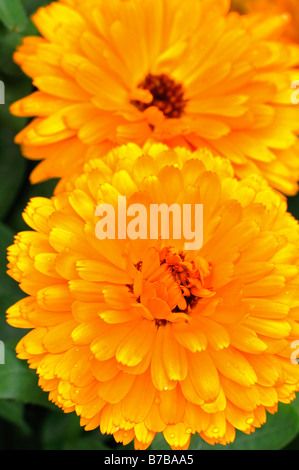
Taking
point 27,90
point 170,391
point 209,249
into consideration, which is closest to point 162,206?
point 209,249

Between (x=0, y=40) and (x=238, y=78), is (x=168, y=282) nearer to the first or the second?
(x=238, y=78)

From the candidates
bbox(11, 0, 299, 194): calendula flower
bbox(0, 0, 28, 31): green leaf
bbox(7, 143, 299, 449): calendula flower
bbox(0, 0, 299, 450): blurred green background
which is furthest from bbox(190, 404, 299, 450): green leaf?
bbox(0, 0, 28, 31): green leaf

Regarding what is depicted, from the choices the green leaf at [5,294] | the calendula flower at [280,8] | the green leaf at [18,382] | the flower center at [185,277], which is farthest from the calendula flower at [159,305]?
the calendula flower at [280,8]

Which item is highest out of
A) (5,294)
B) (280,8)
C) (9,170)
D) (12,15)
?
(280,8)

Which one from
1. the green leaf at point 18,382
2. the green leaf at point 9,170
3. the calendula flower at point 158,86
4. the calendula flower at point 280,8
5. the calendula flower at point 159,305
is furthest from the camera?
the calendula flower at point 280,8

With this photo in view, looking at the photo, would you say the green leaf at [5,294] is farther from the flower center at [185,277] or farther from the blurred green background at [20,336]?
the flower center at [185,277]

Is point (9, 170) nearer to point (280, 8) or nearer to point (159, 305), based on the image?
point (159, 305)

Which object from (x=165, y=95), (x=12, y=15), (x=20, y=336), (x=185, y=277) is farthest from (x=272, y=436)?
(x=12, y=15)

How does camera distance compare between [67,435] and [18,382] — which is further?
[67,435]
